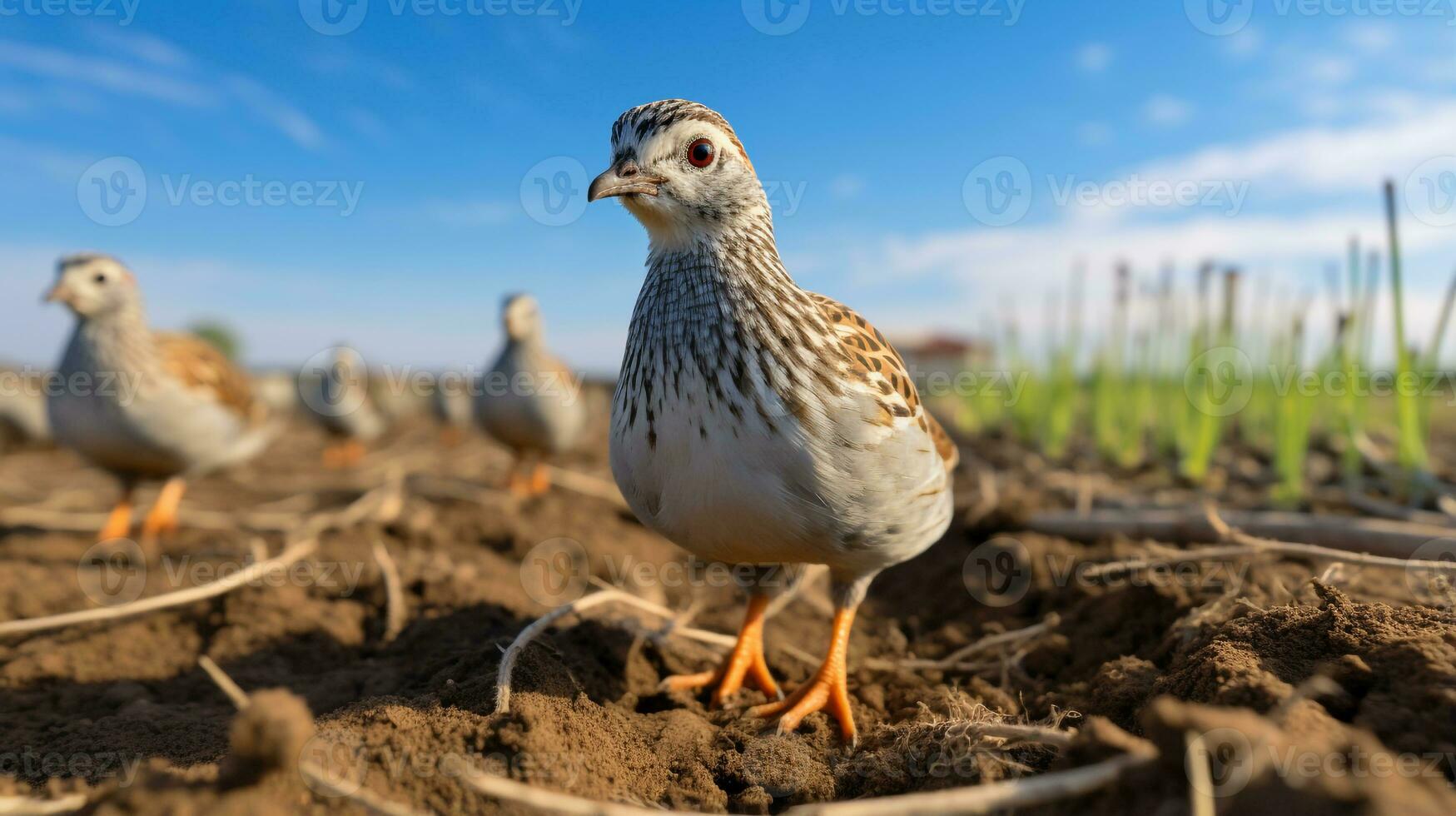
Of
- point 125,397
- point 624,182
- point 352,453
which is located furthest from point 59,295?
point 352,453

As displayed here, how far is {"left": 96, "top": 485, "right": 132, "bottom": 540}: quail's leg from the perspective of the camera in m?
6.33

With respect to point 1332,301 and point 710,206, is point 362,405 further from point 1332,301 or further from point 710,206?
point 1332,301

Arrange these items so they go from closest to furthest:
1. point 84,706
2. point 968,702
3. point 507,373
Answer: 1. point 968,702
2. point 84,706
3. point 507,373

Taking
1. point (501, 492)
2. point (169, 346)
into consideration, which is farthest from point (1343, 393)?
point (169, 346)

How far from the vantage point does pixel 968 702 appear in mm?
2771

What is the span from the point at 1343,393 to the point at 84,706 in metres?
7.70

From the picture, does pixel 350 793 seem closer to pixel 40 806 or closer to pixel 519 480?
pixel 40 806

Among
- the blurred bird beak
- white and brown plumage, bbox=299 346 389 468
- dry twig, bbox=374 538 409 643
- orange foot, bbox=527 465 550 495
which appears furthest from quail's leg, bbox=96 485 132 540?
white and brown plumage, bbox=299 346 389 468

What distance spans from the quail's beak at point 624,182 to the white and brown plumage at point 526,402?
5.47 m

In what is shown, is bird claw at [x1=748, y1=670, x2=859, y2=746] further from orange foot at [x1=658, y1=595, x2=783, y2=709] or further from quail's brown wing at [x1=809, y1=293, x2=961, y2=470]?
quail's brown wing at [x1=809, y1=293, x2=961, y2=470]

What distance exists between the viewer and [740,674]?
3254 mm

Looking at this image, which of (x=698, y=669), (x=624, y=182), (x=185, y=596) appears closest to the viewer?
(x=624, y=182)

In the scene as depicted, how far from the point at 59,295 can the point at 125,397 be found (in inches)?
36.3

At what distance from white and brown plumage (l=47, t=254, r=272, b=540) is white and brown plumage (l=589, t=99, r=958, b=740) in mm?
5233
